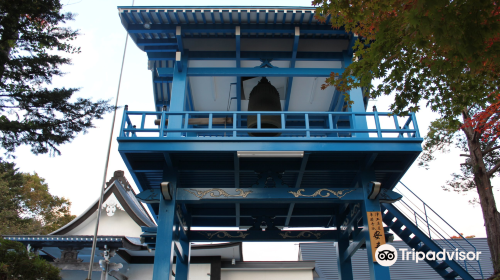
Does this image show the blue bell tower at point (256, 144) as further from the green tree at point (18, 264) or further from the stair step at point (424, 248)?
the green tree at point (18, 264)

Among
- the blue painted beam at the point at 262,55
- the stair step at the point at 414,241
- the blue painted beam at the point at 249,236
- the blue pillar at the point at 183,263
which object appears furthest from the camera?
the stair step at the point at 414,241

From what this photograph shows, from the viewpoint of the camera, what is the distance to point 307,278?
1451 centimetres

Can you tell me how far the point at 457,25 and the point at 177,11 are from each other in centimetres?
707

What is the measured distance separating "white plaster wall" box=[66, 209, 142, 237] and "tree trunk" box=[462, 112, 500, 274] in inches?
535

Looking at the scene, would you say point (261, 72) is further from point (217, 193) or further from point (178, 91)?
point (217, 193)

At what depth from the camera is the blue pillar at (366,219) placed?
7.69 meters

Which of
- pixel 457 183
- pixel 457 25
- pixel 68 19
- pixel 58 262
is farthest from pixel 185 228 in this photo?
pixel 457 183

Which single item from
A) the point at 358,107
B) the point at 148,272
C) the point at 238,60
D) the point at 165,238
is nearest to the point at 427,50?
the point at 358,107

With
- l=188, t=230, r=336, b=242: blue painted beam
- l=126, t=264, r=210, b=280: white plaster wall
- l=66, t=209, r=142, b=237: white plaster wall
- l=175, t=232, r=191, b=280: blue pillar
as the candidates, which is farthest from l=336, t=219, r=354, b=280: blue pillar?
l=66, t=209, r=142, b=237: white plaster wall

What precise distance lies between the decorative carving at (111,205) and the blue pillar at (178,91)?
29.2 feet

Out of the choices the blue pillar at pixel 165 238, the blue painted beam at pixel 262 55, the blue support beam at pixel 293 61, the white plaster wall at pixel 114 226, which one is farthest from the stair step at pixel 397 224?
the white plaster wall at pixel 114 226

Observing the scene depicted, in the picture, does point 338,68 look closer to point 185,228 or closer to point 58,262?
point 185,228

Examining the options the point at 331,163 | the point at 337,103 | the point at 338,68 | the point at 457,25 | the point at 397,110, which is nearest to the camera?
the point at 457,25

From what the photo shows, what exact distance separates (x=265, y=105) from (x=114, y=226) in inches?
406
